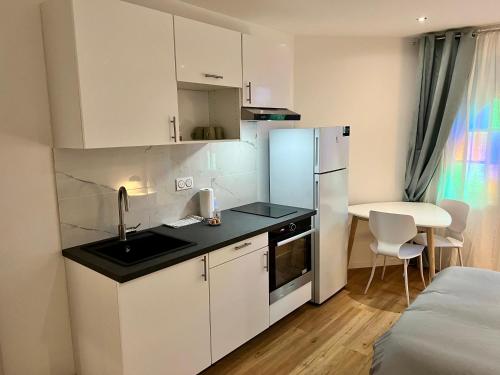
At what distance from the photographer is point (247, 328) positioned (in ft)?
8.30

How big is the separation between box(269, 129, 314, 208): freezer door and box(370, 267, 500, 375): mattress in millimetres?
1265

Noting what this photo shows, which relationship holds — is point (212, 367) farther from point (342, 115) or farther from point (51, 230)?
point (342, 115)

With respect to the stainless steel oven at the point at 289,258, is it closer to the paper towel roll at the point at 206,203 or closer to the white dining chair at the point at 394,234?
the paper towel roll at the point at 206,203

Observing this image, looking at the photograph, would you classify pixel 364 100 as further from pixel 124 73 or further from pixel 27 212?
pixel 27 212

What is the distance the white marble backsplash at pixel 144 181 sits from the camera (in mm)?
2152

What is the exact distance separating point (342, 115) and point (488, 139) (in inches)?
54.6

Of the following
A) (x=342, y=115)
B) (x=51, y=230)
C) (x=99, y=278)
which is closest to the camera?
(x=99, y=278)

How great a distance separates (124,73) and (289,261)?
182 centimetres

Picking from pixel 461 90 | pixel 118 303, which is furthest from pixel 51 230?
pixel 461 90

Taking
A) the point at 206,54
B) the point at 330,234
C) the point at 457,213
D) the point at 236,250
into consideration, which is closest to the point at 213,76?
the point at 206,54

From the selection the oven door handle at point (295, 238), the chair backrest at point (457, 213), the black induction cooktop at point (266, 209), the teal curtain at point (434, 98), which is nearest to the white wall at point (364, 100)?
the teal curtain at point (434, 98)

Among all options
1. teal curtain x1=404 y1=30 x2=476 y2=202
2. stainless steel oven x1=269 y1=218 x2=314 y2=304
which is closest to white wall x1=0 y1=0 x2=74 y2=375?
stainless steel oven x1=269 y1=218 x2=314 y2=304

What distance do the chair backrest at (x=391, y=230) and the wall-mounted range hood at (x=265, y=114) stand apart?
1146mm

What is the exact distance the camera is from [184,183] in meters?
2.74
